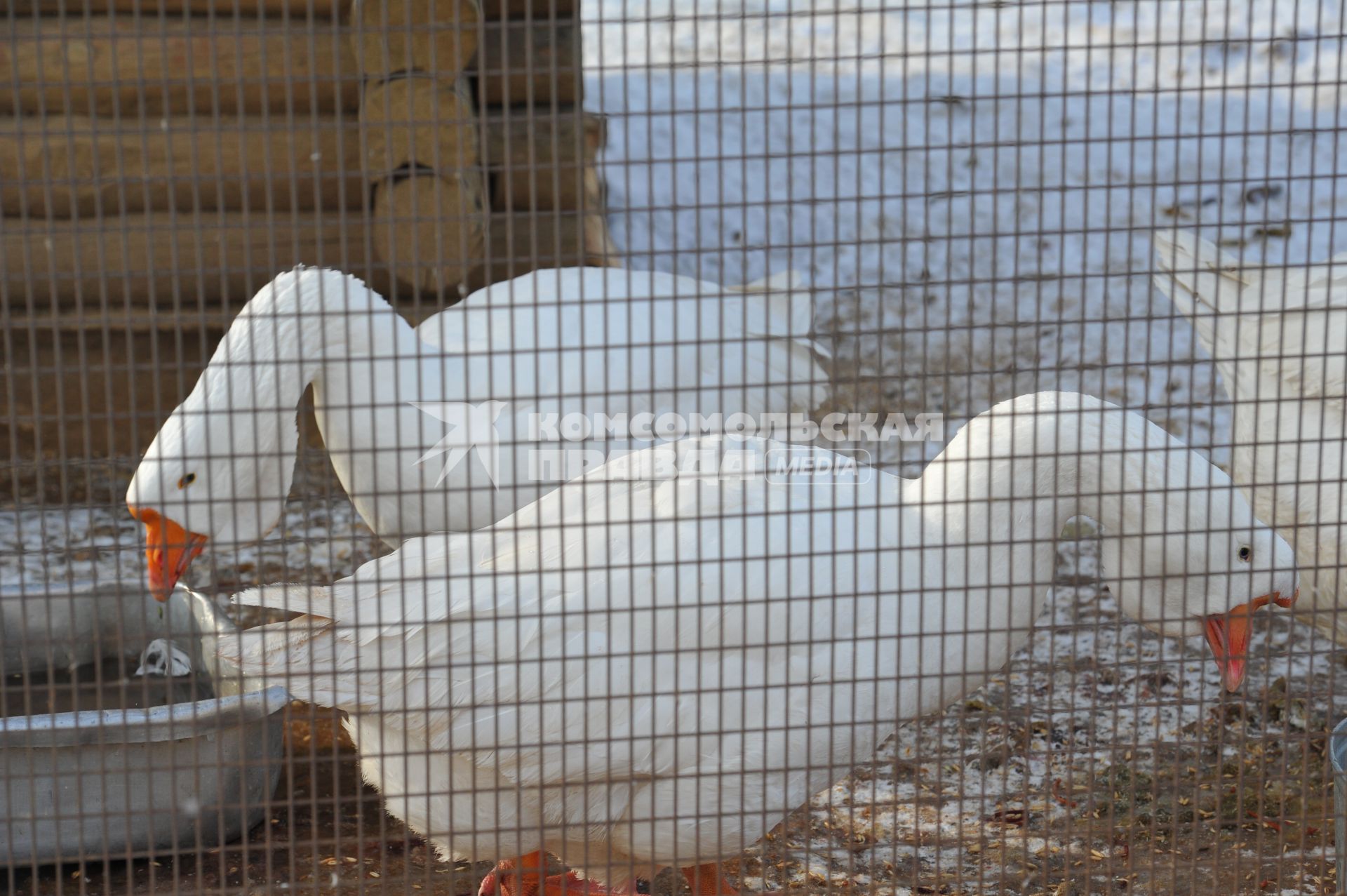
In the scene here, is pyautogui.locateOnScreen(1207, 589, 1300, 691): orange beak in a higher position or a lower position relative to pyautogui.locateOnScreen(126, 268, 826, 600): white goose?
lower

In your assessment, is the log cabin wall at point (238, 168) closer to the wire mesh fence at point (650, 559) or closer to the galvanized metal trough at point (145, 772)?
the wire mesh fence at point (650, 559)

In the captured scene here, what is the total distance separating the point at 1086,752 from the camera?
12.2 feet

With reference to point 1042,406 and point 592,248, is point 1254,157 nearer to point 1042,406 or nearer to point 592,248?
point 592,248

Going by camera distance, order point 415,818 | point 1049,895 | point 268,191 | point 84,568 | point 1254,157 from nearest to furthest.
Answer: point 268,191 < point 415,818 < point 1049,895 < point 84,568 < point 1254,157

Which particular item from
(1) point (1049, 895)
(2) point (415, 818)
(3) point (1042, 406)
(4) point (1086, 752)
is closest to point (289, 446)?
(2) point (415, 818)

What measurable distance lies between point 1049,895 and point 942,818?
39 centimetres

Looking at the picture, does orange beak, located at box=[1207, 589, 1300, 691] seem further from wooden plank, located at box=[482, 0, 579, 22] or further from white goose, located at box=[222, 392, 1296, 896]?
wooden plank, located at box=[482, 0, 579, 22]

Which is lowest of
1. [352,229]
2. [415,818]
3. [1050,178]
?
[415,818]

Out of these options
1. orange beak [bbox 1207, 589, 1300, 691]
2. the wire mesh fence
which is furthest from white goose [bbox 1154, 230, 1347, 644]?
orange beak [bbox 1207, 589, 1300, 691]

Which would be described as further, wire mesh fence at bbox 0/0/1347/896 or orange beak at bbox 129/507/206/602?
orange beak at bbox 129/507/206/602

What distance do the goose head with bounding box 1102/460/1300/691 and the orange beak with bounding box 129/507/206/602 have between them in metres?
1.83

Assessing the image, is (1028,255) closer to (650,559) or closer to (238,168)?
(238,168)

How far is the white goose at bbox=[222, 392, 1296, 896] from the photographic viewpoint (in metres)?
2.43

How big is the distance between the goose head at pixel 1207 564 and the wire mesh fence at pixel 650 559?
0.03 feet
